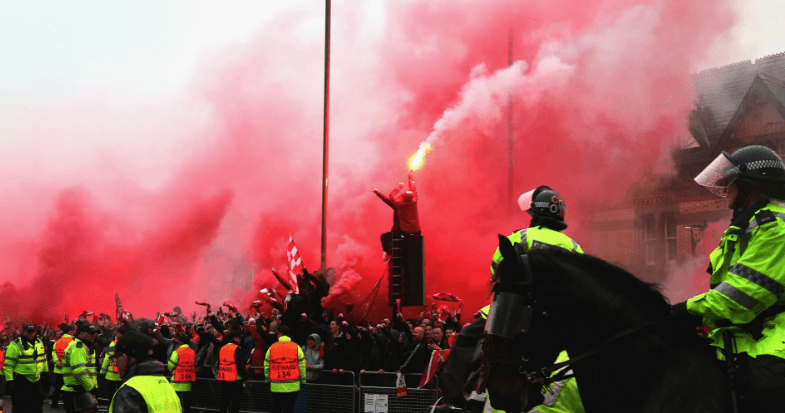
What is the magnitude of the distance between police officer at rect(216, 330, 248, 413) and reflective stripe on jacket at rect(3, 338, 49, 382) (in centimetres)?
386

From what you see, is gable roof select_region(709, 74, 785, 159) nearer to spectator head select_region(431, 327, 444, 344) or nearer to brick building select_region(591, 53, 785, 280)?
brick building select_region(591, 53, 785, 280)

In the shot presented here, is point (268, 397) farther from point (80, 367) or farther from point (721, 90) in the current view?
point (721, 90)

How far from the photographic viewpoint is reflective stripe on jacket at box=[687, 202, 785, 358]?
3.25 metres

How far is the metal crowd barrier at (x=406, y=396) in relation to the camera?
35.7 ft

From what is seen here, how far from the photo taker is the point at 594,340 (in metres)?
3.36

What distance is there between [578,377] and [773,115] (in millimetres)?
20275

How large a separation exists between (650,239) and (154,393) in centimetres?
2079

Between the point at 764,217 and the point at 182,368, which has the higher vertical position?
the point at 764,217

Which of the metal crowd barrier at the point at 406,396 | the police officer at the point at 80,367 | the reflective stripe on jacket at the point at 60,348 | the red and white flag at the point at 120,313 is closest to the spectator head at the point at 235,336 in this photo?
the police officer at the point at 80,367

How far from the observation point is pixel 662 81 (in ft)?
74.1

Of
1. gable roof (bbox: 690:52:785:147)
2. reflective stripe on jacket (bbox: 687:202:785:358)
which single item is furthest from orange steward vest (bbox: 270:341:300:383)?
gable roof (bbox: 690:52:785:147)

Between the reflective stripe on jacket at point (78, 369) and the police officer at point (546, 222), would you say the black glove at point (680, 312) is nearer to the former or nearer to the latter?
the police officer at point (546, 222)

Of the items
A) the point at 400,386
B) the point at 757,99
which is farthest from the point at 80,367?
the point at 757,99

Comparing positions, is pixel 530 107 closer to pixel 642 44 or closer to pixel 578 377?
pixel 642 44
